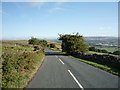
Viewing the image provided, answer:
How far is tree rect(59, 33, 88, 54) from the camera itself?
149 ft

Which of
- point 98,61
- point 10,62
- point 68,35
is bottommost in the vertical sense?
point 98,61

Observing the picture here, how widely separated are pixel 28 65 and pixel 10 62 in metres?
3.63

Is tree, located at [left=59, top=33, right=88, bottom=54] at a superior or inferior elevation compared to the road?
superior

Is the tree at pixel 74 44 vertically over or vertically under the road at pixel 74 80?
over

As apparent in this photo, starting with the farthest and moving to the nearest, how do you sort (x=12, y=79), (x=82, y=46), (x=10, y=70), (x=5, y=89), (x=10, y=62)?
(x=82, y=46) → (x=10, y=62) → (x=10, y=70) → (x=12, y=79) → (x=5, y=89)

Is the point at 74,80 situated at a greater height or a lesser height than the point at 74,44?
lesser

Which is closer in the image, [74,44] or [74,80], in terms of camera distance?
[74,80]

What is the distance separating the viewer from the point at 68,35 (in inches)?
2052

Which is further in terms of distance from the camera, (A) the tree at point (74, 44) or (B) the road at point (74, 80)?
(A) the tree at point (74, 44)

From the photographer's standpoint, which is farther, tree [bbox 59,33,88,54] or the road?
tree [bbox 59,33,88,54]

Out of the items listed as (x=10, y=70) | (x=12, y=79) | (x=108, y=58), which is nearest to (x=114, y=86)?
(x=12, y=79)

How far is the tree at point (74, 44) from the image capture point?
45469mm

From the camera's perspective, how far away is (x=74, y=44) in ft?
152

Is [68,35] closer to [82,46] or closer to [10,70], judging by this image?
[82,46]
